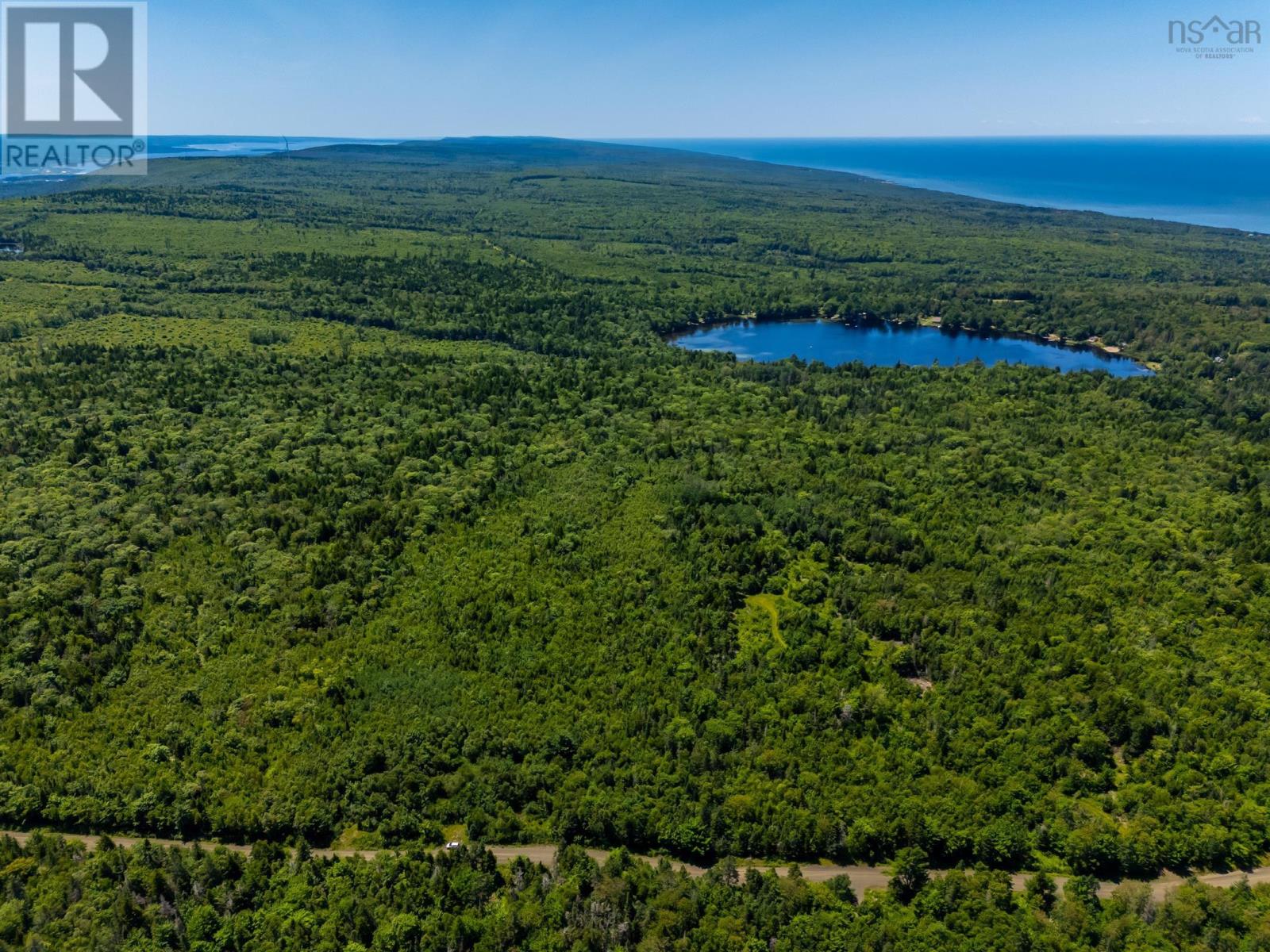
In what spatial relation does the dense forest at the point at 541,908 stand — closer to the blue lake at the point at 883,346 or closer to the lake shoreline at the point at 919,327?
the blue lake at the point at 883,346

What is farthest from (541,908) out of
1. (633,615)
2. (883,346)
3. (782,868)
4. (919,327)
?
(919,327)

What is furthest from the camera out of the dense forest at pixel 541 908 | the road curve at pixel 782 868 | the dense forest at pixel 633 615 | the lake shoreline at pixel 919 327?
the lake shoreline at pixel 919 327

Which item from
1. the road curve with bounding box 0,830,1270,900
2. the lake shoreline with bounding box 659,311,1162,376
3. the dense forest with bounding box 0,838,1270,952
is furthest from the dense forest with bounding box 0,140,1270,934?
the lake shoreline with bounding box 659,311,1162,376

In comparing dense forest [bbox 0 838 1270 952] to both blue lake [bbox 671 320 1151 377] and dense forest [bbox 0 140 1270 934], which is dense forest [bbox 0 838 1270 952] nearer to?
dense forest [bbox 0 140 1270 934]

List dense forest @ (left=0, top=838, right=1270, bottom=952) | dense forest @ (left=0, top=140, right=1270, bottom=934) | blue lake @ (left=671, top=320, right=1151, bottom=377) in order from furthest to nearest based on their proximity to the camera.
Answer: blue lake @ (left=671, top=320, right=1151, bottom=377)
dense forest @ (left=0, top=140, right=1270, bottom=934)
dense forest @ (left=0, top=838, right=1270, bottom=952)

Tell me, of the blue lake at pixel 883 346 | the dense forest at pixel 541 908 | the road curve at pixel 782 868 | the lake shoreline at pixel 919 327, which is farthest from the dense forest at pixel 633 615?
the lake shoreline at pixel 919 327

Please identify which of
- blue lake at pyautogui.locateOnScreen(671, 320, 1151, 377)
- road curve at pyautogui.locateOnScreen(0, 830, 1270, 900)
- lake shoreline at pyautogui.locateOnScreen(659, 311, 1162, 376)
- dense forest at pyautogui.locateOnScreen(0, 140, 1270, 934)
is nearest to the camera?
road curve at pyautogui.locateOnScreen(0, 830, 1270, 900)
